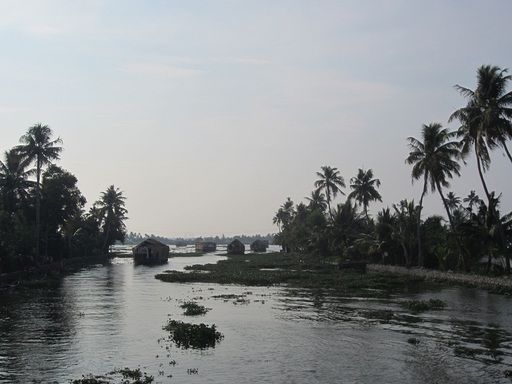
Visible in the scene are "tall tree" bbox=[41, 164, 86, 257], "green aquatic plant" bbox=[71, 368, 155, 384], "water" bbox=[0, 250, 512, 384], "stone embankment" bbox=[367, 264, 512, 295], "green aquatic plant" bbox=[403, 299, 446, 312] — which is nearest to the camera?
"green aquatic plant" bbox=[71, 368, 155, 384]

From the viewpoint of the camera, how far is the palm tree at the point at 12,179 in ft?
223

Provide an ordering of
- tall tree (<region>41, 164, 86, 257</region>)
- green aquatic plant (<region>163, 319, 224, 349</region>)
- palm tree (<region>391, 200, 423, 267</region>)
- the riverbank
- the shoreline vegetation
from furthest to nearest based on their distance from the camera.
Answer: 1. tall tree (<region>41, 164, 86, 257</region>)
2. palm tree (<region>391, 200, 423, 267</region>)
3. the riverbank
4. the shoreline vegetation
5. green aquatic plant (<region>163, 319, 224, 349</region>)

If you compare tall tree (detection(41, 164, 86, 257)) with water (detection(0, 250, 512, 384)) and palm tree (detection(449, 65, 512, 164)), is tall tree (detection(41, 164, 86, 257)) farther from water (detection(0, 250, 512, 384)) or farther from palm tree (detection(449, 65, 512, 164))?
palm tree (detection(449, 65, 512, 164))

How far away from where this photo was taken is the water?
2033 centimetres

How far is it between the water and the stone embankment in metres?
1.91

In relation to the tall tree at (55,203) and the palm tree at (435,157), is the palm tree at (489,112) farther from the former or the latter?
the tall tree at (55,203)

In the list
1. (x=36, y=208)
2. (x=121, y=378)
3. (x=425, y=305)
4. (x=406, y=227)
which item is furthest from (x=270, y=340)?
(x=36, y=208)

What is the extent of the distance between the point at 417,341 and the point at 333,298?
17816mm

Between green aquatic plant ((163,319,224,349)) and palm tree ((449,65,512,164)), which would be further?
palm tree ((449,65,512,164))

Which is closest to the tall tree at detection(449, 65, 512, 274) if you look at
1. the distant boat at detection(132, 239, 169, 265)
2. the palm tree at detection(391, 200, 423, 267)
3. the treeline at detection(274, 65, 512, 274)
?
the treeline at detection(274, 65, 512, 274)

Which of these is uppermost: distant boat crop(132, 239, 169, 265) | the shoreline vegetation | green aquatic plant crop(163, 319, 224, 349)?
distant boat crop(132, 239, 169, 265)

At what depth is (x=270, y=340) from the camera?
2656 cm

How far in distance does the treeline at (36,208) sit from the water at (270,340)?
20.2 m

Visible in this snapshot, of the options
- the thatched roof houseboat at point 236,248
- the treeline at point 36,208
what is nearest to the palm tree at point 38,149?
the treeline at point 36,208
